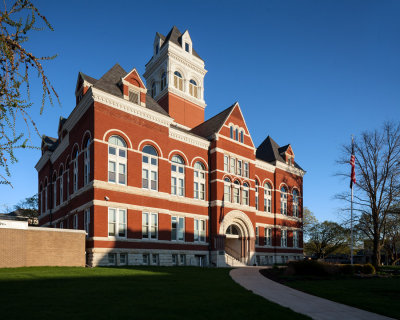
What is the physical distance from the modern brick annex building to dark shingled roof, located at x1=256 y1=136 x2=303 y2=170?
312mm

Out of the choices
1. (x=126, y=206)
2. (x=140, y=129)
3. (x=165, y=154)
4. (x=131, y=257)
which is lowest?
(x=131, y=257)

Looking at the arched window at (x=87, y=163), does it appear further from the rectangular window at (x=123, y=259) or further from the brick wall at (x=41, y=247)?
the rectangular window at (x=123, y=259)

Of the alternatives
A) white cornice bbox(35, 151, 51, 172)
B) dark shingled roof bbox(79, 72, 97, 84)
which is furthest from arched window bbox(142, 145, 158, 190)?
white cornice bbox(35, 151, 51, 172)

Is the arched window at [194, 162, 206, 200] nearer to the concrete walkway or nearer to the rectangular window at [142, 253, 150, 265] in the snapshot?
the rectangular window at [142, 253, 150, 265]

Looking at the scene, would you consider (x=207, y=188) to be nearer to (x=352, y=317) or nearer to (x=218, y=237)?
(x=218, y=237)

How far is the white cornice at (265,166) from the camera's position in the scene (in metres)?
41.2

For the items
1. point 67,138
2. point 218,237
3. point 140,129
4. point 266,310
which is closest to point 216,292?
point 266,310

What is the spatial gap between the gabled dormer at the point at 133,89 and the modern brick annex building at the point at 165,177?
9 cm

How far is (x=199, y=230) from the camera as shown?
33.0 meters

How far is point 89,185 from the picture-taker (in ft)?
84.8

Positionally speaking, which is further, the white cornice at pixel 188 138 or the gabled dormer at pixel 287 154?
the gabled dormer at pixel 287 154

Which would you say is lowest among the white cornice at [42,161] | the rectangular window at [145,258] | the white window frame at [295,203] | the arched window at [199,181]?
the rectangular window at [145,258]

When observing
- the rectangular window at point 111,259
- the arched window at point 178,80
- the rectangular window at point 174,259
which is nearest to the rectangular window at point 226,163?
the rectangular window at point 174,259

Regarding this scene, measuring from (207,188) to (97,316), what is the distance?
26.5 m
